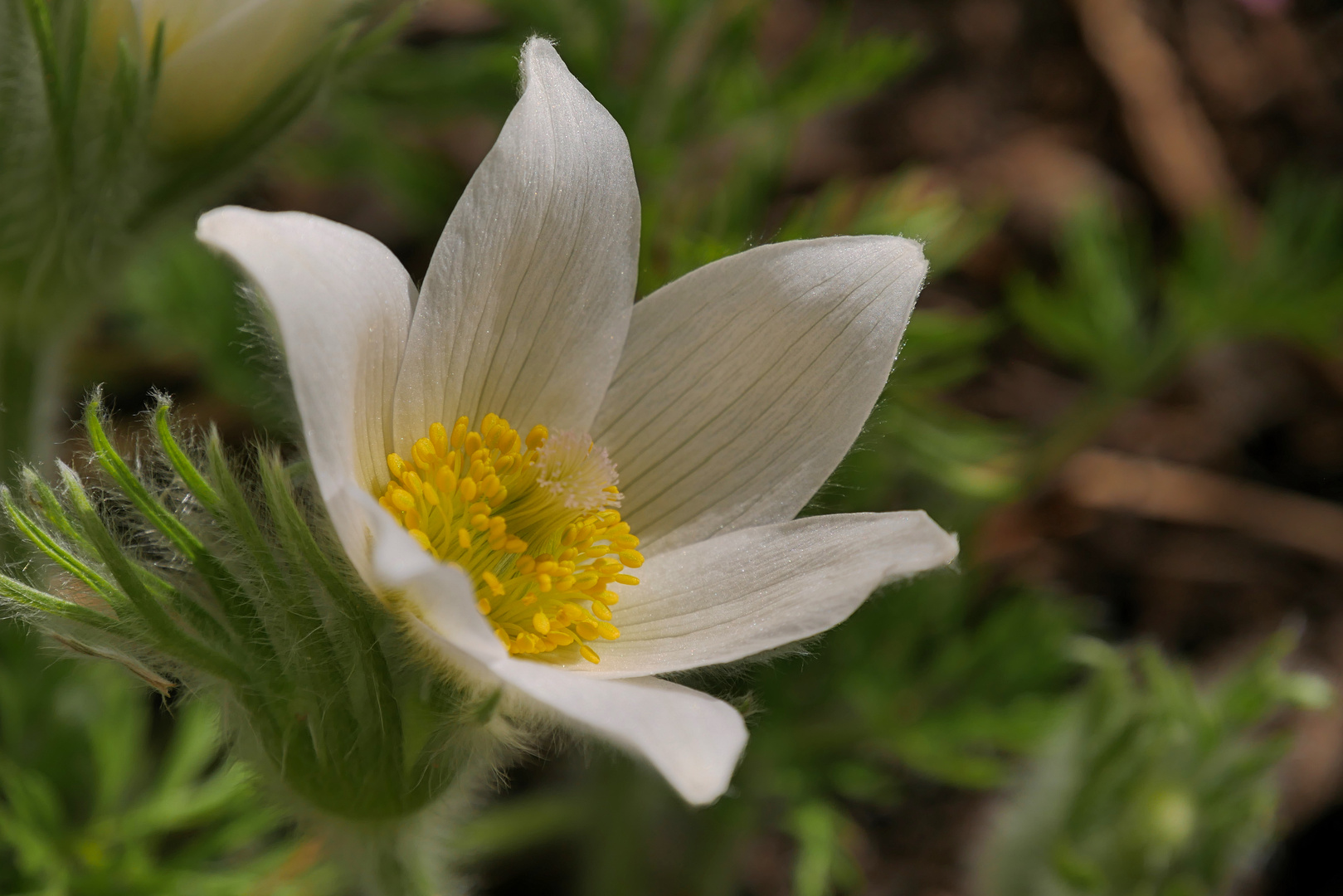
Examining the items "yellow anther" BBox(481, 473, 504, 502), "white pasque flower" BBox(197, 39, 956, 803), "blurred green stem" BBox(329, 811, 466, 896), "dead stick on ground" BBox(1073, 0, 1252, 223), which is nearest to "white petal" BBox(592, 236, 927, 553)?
"white pasque flower" BBox(197, 39, 956, 803)

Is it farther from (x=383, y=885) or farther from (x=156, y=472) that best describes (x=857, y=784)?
(x=156, y=472)

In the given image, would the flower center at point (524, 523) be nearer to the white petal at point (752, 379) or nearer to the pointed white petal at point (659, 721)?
the white petal at point (752, 379)

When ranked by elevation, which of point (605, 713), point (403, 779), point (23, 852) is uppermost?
point (605, 713)

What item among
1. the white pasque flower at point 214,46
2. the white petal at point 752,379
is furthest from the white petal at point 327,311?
the white pasque flower at point 214,46

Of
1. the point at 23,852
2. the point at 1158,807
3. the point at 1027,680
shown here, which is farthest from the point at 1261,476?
the point at 23,852

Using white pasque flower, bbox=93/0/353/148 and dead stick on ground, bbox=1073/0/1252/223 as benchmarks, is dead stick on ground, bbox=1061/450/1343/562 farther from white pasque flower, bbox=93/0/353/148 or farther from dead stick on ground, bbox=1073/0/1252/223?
white pasque flower, bbox=93/0/353/148

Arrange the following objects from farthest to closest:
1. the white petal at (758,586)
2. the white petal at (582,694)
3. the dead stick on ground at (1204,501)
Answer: the dead stick on ground at (1204,501) < the white petal at (758,586) < the white petal at (582,694)
